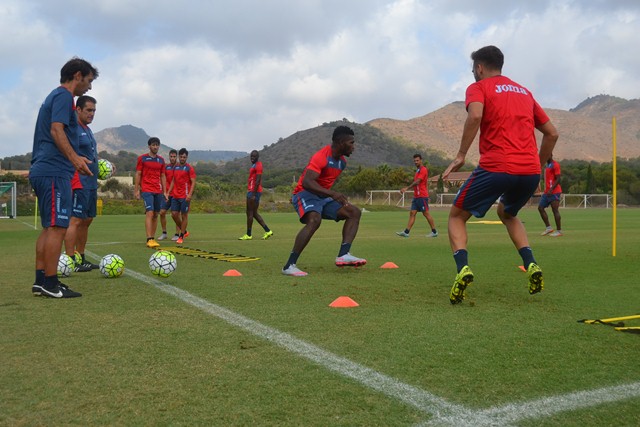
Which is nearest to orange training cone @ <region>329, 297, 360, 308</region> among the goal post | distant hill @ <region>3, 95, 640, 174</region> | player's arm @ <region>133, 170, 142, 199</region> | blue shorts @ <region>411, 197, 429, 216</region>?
player's arm @ <region>133, 170, 142, 199</region>

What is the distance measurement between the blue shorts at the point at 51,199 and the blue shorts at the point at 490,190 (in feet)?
12.5

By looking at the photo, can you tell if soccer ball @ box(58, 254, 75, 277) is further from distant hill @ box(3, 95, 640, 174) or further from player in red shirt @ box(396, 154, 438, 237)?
distant hill @ box(3, 95, 640, 174)

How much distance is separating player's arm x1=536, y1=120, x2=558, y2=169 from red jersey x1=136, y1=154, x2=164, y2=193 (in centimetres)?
846

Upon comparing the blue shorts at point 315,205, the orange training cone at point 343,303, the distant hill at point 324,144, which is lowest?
the orange training cone at point 343,303

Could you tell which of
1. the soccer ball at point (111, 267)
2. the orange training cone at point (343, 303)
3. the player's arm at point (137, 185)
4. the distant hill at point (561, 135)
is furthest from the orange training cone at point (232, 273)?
the distant hill at point (561, 135)

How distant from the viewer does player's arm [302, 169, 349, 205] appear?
7227 mm

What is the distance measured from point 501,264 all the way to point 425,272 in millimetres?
1542

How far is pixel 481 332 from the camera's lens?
403 cm

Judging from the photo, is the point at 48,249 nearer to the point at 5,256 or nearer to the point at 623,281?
the point at 5,256

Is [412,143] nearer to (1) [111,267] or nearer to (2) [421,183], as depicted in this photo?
(2) [421,183]

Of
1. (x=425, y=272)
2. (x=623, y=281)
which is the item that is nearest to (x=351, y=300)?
(x=425, y=272)

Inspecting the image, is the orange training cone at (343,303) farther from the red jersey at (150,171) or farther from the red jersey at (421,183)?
the red jersey at (421,183)

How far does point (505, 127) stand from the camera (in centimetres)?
519

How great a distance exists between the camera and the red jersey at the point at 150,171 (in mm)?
12078
